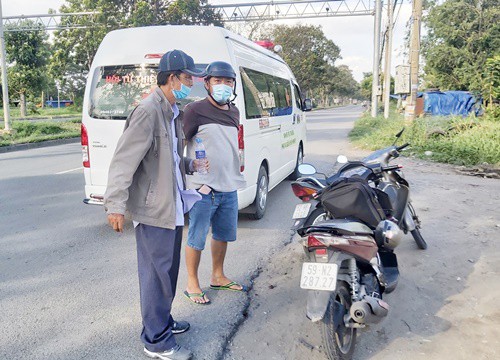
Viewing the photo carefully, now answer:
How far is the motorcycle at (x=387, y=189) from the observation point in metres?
3.62

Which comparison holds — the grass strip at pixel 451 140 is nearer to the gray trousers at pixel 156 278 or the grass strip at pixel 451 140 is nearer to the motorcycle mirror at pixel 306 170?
the motorcycle mirror at pixel 306 170

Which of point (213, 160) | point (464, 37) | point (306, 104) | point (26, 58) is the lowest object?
point (213, 160)

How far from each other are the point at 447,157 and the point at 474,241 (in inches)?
247

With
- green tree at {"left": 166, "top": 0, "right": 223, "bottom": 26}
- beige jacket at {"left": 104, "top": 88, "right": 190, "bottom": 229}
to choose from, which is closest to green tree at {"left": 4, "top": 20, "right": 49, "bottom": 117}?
green tree at {"left": 166, "top": 0, "right": 223, "bottom": 26}

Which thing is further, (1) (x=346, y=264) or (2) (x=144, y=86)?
(2) (x=144, y=86)

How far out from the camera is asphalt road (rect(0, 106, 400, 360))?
3102mm

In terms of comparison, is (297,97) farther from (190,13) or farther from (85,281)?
(190,13)

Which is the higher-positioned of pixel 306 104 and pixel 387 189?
pixel 306 104

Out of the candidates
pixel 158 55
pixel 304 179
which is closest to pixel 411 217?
pixel 304 179

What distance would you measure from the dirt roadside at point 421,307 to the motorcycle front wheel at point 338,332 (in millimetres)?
97

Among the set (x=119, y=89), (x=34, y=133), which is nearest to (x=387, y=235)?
(x=119, y=89)

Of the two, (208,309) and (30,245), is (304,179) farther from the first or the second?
(30,245)

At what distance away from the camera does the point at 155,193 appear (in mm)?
2691

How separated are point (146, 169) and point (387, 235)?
1.59 metres
